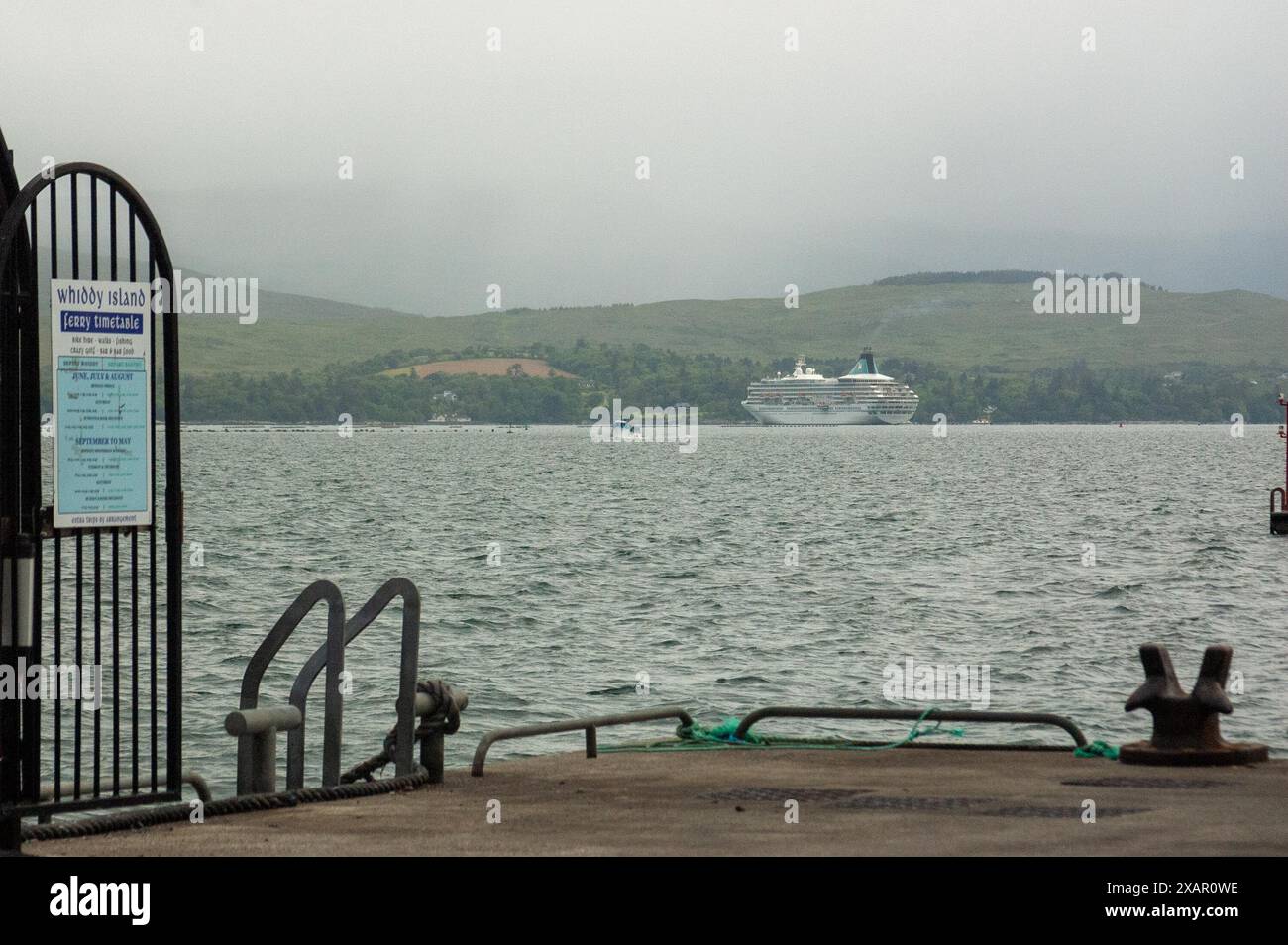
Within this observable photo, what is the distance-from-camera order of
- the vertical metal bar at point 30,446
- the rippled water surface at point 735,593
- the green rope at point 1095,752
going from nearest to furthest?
1. the vertical metal bar at point 30,446
2. the green rope at point 1095,752
3. the rippled water surface at point 735,593

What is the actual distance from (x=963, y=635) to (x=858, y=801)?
91.3 feet

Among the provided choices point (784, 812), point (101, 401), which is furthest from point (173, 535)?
point (784, 812)

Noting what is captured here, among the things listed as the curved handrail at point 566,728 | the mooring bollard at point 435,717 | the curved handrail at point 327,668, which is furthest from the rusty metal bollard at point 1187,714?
the curved handrail at point 327,668

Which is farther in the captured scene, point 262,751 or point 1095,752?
point 1095,752

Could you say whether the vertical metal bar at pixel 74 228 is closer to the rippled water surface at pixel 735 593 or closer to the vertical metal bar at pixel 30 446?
the vertical metal bar at pixel 30 446

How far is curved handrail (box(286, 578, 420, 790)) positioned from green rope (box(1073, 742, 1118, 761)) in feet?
14.0

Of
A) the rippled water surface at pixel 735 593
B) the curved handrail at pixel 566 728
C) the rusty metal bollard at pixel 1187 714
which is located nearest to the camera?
the curved handrail at pixel 566 728

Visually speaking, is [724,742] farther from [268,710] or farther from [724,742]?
[268,710]

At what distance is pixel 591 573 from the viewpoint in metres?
52.2

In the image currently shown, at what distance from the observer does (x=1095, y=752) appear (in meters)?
11.4

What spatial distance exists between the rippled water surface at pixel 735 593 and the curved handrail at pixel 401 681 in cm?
883

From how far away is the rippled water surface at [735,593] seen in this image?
91.0 feet

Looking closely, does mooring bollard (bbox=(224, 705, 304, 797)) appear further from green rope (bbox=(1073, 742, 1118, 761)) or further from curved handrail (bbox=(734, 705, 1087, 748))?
green rope (bbox=(1073, 742, 1118, 761))

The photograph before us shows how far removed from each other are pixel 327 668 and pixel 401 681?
A: 0.49 meters
